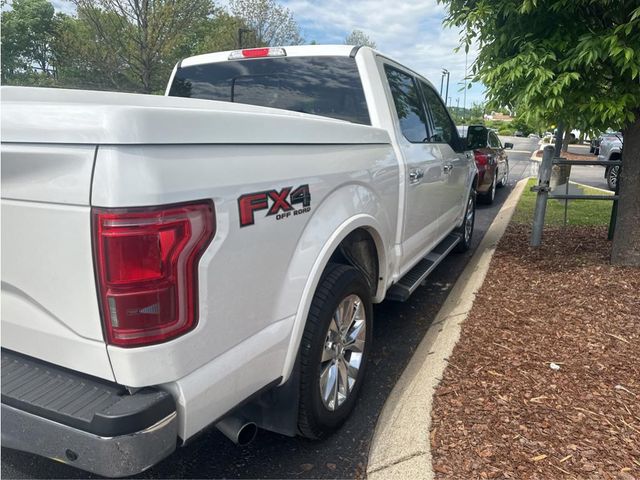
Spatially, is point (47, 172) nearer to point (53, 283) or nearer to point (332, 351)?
point (53, 283)

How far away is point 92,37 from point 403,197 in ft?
47.5

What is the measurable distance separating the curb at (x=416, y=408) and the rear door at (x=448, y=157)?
0.92m

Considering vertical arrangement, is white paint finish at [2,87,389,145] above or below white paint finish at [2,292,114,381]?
above

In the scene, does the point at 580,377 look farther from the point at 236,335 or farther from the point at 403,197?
the point at 236,335

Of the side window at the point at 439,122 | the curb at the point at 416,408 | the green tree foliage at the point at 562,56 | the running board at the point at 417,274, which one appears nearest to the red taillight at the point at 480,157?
the side window at the point at 439,122

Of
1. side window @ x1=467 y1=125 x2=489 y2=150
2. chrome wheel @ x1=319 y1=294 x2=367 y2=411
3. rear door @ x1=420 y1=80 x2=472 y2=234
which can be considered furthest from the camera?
side window @ x1=467 y1=125 x2=489 y2=150

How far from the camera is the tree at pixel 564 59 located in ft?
12.3

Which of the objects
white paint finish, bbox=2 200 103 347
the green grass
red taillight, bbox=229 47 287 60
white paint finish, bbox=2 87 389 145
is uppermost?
red taillight, bbox=229 47 287 60

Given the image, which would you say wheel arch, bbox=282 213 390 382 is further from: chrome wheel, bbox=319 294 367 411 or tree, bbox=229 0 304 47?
tree, bbox=229 0 304 47

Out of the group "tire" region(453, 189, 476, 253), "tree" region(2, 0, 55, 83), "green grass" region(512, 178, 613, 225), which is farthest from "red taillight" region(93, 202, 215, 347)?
"tree" region(2, 0, 55, 83)

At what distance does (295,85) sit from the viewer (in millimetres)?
3525

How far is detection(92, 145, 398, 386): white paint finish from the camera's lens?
146 centimetres

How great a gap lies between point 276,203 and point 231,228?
0.28 m

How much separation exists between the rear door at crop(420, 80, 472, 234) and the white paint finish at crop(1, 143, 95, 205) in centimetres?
330
